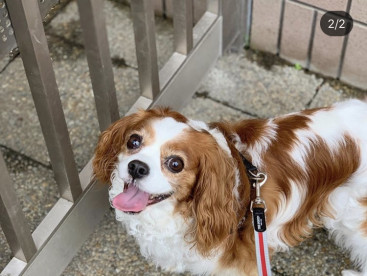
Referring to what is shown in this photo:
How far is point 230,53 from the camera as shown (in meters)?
3.59

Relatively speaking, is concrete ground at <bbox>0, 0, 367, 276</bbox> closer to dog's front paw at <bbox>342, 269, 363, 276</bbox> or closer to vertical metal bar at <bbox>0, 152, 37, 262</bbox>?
dog's front paw at <bbox>342, 269, 363, 276</bbox>

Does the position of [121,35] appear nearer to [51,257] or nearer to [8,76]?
[8,76]

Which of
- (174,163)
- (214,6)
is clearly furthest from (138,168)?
(214,6)

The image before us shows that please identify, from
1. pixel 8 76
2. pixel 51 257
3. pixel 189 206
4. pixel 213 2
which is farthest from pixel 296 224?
pixel 8 76

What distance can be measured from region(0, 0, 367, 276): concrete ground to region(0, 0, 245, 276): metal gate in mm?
99

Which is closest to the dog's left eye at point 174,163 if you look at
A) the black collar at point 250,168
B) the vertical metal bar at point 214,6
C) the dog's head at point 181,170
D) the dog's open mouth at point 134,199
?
the dog's head at point 181,170

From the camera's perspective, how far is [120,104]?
3.35 m

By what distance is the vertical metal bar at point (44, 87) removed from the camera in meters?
1.98

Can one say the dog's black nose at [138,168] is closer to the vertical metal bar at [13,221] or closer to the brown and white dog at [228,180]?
the brown and white dog at [228,180]

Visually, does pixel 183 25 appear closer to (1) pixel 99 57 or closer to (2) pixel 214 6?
(2) pixel 214 6

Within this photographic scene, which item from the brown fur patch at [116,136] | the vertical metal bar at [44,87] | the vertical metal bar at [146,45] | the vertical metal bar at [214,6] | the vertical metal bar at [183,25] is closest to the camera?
the vertical metal bar at [44,87]

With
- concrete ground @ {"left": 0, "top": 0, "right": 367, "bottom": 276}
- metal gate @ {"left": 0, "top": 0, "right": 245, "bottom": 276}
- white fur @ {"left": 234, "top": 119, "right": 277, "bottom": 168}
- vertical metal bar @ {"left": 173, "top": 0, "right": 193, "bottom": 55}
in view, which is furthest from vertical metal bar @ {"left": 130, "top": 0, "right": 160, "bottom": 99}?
white fur @ {"left": 234, "top": 119, "right": 277, "bottom": 168}

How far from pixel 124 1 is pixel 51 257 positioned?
1.78 meters

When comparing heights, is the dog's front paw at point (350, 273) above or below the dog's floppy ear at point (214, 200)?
below
